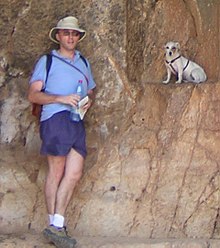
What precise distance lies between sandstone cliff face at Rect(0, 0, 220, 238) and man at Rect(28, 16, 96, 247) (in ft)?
1.47

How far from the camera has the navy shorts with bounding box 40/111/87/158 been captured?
5.22 meters

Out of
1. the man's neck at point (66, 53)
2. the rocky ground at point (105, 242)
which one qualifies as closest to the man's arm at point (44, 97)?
the man's neck at point (66, 53)

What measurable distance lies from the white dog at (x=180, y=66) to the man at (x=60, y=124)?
2.42 feet

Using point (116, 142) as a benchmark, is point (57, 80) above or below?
above

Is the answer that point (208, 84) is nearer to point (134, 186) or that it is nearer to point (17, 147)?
point (134, 186)

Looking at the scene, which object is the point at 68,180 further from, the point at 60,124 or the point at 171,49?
the point at 171,49

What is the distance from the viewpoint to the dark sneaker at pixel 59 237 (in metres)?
5.24

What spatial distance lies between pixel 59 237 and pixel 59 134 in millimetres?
617

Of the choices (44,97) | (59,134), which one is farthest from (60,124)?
(44,97)

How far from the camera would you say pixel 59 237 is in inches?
207

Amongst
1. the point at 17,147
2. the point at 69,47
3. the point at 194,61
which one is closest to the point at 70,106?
the point at 69,47

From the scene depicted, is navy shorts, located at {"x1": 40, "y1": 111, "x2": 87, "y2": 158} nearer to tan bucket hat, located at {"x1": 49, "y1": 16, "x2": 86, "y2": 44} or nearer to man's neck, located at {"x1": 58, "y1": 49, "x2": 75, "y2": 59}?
man's neck, located at {"x1": 58, "y1": 49, "x2": 75, "y2": 59}

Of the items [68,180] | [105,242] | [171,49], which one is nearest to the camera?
[68,180]

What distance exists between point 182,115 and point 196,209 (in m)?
0.63
